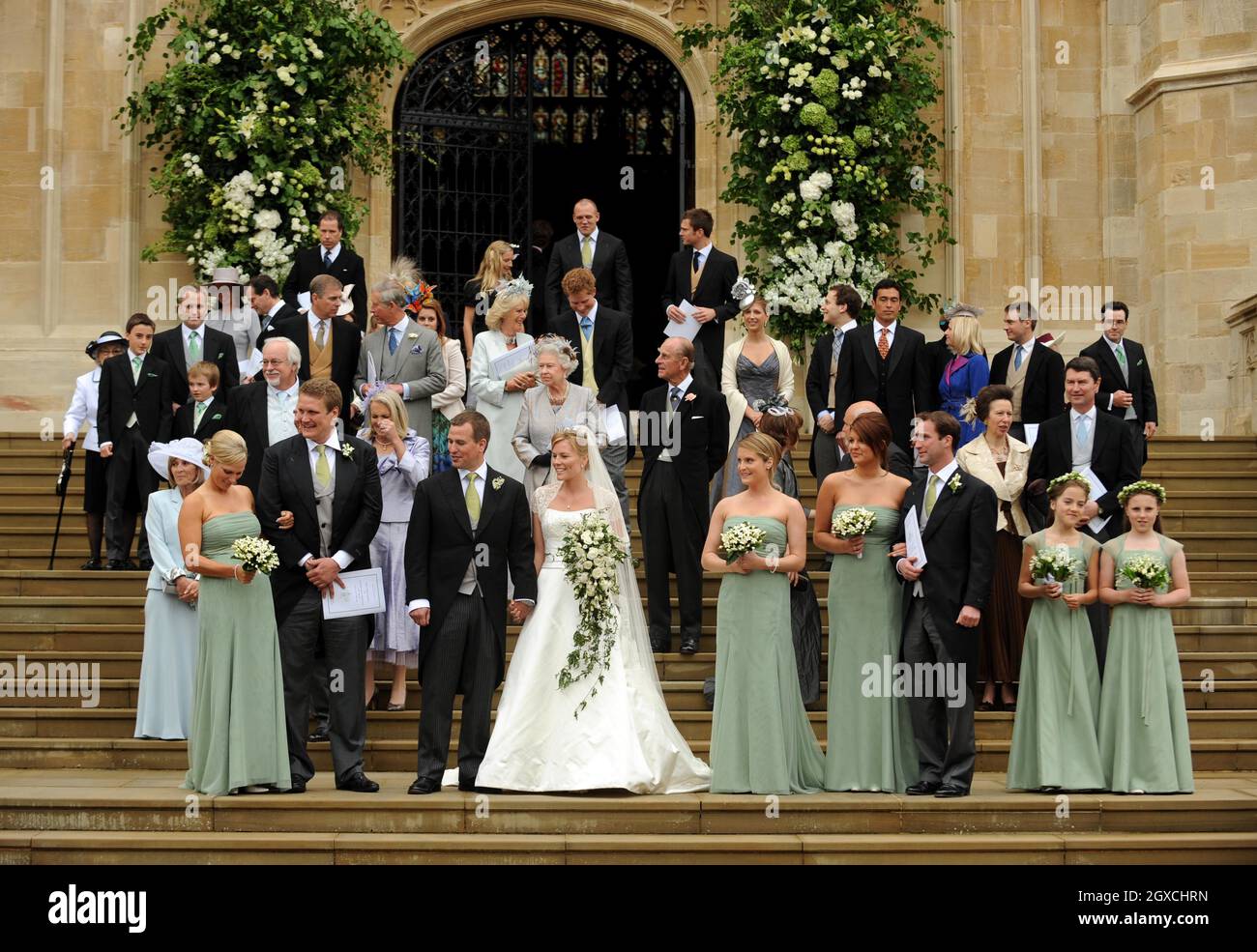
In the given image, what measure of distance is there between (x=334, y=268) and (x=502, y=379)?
2.57 metres

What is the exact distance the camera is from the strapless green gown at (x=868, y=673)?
9859 millimetres

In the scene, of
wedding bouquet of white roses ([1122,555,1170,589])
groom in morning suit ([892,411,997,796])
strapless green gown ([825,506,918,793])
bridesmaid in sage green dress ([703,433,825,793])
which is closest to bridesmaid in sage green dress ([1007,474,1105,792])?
wedding bouquet of white roses ([1122,555,1170,589])

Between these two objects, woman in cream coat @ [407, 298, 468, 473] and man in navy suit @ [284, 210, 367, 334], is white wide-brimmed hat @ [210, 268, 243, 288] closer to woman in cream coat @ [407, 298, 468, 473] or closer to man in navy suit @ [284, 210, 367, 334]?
man in navy suit @ [284, 210, 367, 334]

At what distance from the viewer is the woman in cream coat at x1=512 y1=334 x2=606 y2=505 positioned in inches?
455

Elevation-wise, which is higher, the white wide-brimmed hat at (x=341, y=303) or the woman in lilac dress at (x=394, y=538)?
the white wide-brimmed hat at (x=341, y=303)

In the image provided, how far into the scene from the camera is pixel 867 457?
10.1m

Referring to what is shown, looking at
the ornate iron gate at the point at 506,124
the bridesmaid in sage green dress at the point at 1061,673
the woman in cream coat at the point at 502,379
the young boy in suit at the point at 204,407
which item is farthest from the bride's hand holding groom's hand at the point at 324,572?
the ornate iron gate at the point at 506,124

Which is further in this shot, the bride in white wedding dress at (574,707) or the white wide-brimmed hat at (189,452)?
the white wide-brimmed hat at (189,452)

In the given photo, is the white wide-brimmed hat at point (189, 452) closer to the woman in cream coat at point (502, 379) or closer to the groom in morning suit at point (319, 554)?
the groom in morning suit at point (319, 554)

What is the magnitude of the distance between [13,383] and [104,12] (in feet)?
12.5

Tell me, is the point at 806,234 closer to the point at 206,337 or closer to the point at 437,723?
the point at 206,337

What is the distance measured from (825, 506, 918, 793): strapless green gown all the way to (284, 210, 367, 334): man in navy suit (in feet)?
18.7

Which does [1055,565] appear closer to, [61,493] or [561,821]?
[561,821]

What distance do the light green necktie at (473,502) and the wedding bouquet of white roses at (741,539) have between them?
1.34 m
